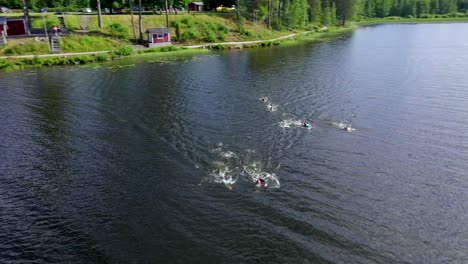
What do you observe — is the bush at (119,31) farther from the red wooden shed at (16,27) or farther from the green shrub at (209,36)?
the green shrub at (209,36)

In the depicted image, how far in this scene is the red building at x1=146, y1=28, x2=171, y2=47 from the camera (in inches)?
4107

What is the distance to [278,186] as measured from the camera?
30703 millimetres

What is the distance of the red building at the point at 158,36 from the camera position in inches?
4107

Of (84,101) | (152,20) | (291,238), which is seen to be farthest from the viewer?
(152,20)

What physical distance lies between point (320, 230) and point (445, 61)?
7465 cm

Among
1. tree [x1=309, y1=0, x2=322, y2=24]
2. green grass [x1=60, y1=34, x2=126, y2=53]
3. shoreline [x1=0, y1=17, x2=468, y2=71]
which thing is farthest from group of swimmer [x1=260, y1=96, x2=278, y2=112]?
tree [x1=309, y1=0, x2=322, y2=24]

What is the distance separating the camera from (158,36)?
105750mm

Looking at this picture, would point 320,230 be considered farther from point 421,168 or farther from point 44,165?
point 44,165

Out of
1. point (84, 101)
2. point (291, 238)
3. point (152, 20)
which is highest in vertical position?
point (152, 20)

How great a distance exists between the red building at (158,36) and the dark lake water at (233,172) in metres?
42.9

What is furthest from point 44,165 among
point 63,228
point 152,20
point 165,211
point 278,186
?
point 152,20

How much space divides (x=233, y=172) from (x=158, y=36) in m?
81.2

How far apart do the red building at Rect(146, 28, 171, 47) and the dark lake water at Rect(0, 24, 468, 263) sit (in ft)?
141

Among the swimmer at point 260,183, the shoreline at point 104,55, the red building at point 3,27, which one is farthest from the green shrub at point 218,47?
the swimmer at point 260,183
